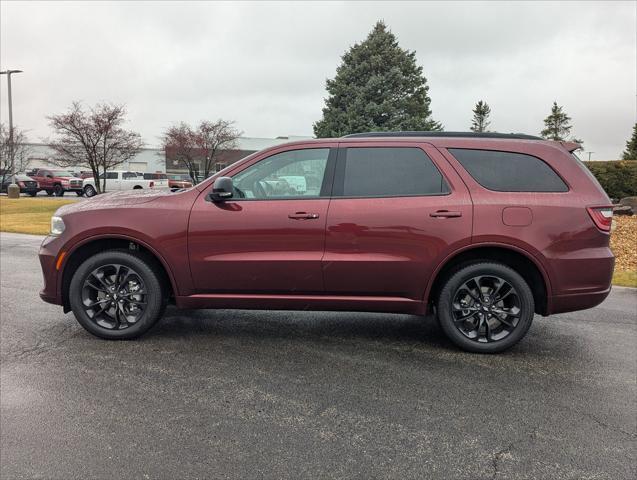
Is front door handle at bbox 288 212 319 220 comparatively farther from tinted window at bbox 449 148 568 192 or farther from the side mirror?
tinted window at bbox 449 148 568 192

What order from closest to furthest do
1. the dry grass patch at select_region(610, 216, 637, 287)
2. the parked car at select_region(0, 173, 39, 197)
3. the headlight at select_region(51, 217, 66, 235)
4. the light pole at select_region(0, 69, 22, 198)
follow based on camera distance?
the headlight at select_region(51, 217, 66, 235) → the dry grass patch at select_region(610, 216, 637, 287) → the light pole at select_region(0, 69, 22, 198) → the parked car at select_region(0, 173, 39, 197)

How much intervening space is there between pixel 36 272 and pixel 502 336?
6713mm

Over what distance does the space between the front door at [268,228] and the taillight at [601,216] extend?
2164mm

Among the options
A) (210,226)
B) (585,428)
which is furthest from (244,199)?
(585,428)

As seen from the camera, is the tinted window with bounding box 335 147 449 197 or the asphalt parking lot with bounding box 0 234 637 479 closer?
the asphalt parking lot with bounding box 0 234 637 479

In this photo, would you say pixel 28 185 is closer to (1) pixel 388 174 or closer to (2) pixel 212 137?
(2) pixel 212 137

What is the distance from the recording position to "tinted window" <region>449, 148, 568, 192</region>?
405 centimetres

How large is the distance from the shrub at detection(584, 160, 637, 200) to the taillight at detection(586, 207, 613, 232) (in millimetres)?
13647

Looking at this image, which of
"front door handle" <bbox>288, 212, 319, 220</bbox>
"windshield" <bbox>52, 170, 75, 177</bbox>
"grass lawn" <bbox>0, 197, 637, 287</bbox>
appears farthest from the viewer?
"windshield" <bbox>52, 170, 75, 177</bbox>

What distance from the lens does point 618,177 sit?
15758mm

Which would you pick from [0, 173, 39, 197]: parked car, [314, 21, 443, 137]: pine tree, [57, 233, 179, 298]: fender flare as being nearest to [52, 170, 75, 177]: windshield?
[0, 173, 39, 197]: parked car

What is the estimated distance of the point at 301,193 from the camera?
4.21 m

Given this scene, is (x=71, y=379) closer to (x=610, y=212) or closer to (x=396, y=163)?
(x=396, y=163)

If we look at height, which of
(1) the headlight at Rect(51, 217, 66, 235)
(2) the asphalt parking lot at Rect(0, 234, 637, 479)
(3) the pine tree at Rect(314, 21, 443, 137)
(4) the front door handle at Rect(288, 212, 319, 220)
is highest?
(3) the pine tree at Rect(314, 21, 443, 137)
